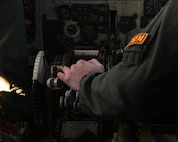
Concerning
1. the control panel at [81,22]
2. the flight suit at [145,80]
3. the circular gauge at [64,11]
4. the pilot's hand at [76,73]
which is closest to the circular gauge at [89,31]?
the control panel at [81,22]

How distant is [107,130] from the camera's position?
1.93 m

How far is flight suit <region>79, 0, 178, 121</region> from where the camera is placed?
37.4 inches

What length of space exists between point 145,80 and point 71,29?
196cm

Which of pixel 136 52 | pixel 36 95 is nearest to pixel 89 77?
pixel 136 52

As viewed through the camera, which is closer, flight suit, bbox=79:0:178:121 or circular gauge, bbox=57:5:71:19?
flight suit, bbox=79:0:178:121

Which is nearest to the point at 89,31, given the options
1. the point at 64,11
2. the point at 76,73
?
the point at 64,11

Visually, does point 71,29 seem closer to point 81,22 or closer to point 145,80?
point 81,22

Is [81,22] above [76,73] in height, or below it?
below

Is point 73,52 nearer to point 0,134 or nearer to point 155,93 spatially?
point 0,134

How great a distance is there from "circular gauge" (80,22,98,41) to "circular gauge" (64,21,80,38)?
42 millimetres

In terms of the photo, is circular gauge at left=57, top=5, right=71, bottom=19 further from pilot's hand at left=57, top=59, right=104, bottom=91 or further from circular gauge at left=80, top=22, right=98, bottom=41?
pilot's hand at left=57, top=59, right=104, bottom=91

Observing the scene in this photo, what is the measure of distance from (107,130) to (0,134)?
59cm

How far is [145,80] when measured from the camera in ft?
3.28

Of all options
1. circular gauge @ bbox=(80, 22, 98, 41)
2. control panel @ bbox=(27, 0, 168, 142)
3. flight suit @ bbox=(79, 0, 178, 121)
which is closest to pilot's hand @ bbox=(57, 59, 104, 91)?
flight suit @ bbox=(79, 0, 178, 121)
